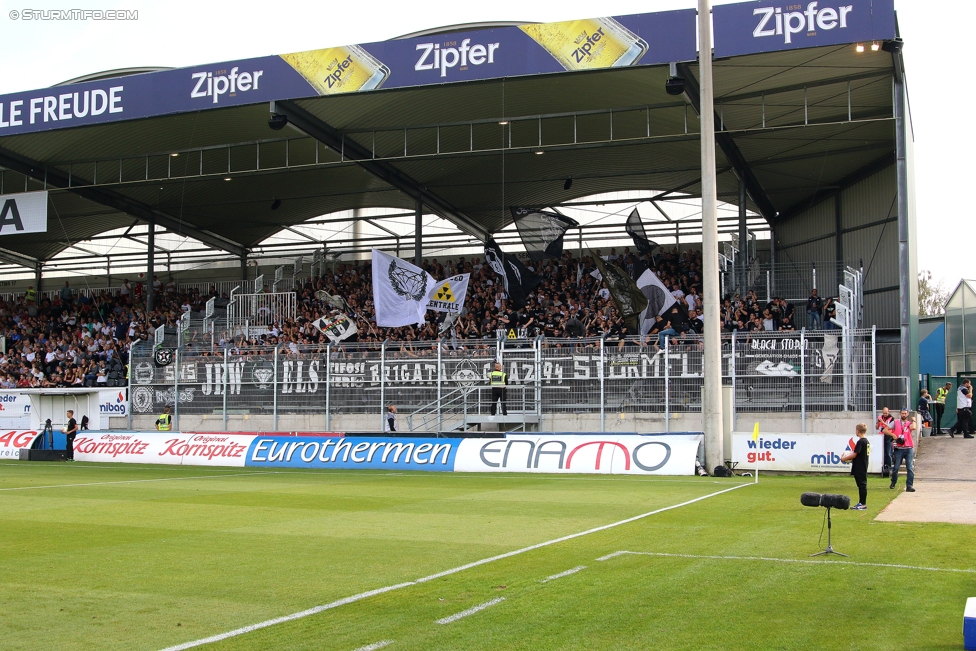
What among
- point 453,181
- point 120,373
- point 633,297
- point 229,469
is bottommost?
point 229,469

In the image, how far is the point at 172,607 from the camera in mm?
7777

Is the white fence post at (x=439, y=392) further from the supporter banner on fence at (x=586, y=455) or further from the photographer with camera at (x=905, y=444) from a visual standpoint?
the photographer with camera at (x=905, y=444)

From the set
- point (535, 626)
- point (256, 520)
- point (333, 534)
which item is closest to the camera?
point (535, 626)

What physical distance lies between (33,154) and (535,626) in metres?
34.6

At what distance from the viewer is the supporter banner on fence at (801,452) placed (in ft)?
70.9

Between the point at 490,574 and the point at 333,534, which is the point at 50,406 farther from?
the point at 490,574

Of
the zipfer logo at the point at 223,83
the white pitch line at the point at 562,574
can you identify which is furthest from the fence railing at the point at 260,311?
the white pitch line at the point at 562,574

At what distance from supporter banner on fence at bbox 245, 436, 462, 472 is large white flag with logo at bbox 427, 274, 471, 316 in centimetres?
885

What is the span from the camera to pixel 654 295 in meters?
32.0

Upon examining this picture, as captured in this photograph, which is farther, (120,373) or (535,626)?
(120,373)

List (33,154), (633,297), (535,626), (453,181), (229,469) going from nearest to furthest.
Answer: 1. (535,626)
2. (229,469)
3. (633,297)
4. (33,154)
5. (453,181)

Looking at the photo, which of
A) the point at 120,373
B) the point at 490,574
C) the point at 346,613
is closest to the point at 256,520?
the point at 490,574

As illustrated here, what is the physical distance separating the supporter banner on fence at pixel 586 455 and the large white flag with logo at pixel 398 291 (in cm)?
1044

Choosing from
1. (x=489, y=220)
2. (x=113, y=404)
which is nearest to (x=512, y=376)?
(x=113, y=404)
